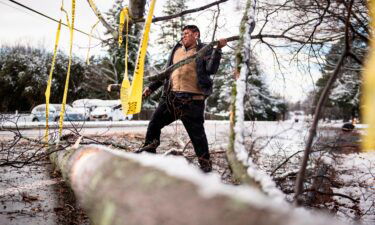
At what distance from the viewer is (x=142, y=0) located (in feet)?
11.2

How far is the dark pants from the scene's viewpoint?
3.38m

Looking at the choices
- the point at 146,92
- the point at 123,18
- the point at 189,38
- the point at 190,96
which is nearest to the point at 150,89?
the point at 146,92

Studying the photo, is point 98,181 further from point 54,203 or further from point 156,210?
point 54,203

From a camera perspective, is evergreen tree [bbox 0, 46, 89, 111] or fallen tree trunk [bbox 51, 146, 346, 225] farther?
evergreen tree [bbox 0, 46, 89, 111]

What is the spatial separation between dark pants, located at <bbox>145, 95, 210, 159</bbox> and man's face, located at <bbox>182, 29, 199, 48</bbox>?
663 mm

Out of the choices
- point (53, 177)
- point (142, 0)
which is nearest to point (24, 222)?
point (53, 177)

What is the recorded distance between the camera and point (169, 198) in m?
0.84

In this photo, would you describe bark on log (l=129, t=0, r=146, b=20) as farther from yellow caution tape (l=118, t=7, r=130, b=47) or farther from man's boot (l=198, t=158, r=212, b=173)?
man's boot (l=198, t=158, r=212, b=173)

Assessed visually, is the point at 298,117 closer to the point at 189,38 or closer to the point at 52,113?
the point at 52,113

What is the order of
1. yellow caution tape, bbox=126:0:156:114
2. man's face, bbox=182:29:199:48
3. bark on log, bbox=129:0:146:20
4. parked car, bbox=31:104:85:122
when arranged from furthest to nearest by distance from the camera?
parked car, bbox=31:104:85:122, man's face, bbox=182:29:199:48, bark on log, bbox=129:0:146:20, yellow caution tape, bbox=126:0:156:114

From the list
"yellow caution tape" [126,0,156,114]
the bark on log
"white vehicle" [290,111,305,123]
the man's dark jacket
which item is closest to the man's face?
the man's dark jacket

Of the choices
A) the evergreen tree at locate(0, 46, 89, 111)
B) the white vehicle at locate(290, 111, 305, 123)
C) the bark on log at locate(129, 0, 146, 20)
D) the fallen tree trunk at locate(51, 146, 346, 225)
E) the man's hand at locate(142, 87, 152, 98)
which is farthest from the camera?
the evergreen tree at locate(0, 46, 89, 111)

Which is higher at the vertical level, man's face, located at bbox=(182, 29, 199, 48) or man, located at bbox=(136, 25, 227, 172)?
man's face, located at bbox=(182, 29, 199, 48)

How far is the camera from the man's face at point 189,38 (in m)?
3.59
